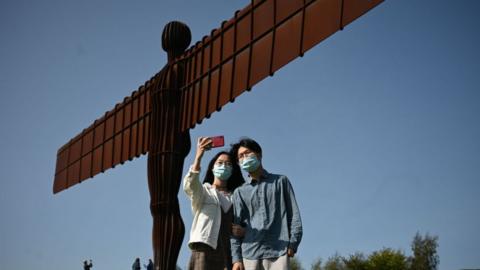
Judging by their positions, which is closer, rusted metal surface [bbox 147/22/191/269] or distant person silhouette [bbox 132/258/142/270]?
rusted metal surface [bbox 147/22/191/269]

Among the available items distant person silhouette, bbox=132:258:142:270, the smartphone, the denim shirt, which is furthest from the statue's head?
distant person silhouette, bbox=132:258:142:270

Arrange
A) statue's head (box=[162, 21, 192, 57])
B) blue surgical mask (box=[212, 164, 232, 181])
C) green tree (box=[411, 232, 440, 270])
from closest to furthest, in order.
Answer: blue surgical mask (box=[212, 164, 232, 181]) → statue's head (box=[162, 21, 192, 57]) → green tree (box=[411, 232, 440, 270])

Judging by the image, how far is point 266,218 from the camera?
493 cm

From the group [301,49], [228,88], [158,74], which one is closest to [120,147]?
[158,74]

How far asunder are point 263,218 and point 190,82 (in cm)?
207

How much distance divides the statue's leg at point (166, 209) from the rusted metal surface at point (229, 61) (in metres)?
0.47

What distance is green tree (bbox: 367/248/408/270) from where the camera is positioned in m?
31.9

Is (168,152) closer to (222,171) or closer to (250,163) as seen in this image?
(222,171)

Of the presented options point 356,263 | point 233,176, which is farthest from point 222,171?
point 356,263

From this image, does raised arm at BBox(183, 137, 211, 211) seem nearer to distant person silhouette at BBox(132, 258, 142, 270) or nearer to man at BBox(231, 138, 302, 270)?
man at BBox(231, 138, 302, 270)

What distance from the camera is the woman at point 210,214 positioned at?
541cm

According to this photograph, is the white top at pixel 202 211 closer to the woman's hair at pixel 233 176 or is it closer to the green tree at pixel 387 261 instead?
the woman's hair at pixel 233 176

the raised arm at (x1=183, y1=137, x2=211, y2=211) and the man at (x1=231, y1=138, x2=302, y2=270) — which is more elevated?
the raised arm at (x1=183, y1=137, x2=211, y2=211)

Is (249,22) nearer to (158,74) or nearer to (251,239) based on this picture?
(158,74)
